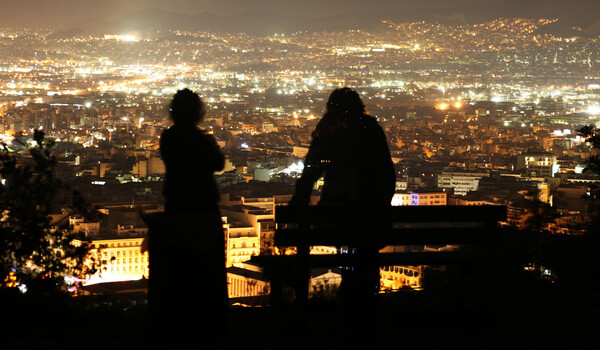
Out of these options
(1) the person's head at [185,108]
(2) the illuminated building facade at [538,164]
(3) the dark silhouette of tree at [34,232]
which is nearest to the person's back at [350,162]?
(1) the person's head at [185,108]

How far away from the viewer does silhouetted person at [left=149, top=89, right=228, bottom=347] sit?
355 cm

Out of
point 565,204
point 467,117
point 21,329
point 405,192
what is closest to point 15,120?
point 405,192

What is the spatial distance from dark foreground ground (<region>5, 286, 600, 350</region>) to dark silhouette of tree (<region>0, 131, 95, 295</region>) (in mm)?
181

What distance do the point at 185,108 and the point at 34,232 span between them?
1.15 metres

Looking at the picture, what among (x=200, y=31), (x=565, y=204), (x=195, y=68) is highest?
(x=200, y=31)

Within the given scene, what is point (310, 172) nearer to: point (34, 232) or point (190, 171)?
point (190, 171)

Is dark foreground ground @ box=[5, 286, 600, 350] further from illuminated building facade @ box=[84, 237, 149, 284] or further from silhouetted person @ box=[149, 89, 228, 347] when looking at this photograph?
illuminated building facade @ box=[84, 237, 149, 284]

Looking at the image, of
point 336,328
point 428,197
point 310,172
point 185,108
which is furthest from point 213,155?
point 428,197

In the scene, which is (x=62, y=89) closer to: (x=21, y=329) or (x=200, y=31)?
(x=200, y=31)

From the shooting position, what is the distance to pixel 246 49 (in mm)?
54688

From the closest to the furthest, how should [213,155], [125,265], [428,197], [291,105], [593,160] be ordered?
[213,155] < [593,160] < [125,265] < [428,197] < [291,105]

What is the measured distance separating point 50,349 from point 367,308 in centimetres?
141

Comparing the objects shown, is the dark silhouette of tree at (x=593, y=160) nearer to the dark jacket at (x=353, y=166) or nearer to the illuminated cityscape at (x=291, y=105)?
the illuminated cityscape at (x=291, y=105)

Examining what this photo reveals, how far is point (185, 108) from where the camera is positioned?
368cm
